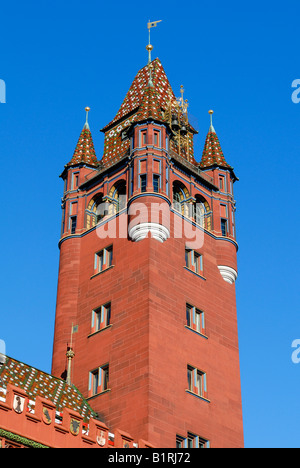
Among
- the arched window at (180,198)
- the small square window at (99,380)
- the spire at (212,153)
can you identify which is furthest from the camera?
the spire at (212,153)

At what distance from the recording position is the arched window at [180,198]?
60281 mm

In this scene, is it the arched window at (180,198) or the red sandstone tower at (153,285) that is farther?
the arched window at (180,198)

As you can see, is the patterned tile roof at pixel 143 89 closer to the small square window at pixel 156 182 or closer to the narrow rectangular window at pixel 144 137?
the narrow rectangular window at pixel 144 137

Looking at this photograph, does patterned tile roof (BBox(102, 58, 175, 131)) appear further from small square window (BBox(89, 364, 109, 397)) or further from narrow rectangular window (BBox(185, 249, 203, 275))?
small square window (BBox(89, 364, 109, 397))

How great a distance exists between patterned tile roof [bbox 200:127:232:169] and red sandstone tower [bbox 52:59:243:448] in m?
0.12

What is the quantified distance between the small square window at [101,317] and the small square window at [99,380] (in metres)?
2.63

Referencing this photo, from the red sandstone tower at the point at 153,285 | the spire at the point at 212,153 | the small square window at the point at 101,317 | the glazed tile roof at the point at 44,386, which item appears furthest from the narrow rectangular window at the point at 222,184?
the glazed tile roof at the point at 44,386

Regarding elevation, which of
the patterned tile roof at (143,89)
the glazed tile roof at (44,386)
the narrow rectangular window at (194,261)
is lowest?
the glazed tile roof at (44,386)

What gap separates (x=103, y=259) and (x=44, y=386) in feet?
33.3

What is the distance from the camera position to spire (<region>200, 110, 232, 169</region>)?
213 ft

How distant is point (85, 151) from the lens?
6581cm

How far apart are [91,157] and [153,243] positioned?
12.6 meters
